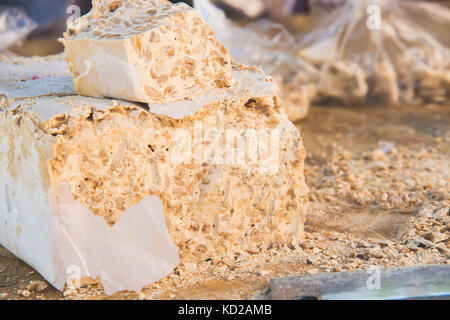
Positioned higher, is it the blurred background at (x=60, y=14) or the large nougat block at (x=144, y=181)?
the blurred background at (x=60, y=14)

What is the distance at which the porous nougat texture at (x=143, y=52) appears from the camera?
1668mm

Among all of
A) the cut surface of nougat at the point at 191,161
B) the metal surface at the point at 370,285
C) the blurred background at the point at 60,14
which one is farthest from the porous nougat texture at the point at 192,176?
the blurred background at the point at 60,14

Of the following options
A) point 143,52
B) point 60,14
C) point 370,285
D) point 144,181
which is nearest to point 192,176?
point 144,181

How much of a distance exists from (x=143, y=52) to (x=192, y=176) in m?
0.42

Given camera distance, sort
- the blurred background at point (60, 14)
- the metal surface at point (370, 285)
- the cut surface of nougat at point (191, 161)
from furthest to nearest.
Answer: the blurred background at point (60, 14)
the cut surface of nougat at point (191, 161)
the metal surface at point (370, 285)

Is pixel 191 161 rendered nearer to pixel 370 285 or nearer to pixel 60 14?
pixel 370 285

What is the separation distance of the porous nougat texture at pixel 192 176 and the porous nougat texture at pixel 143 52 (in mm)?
86

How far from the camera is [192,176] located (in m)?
1.79

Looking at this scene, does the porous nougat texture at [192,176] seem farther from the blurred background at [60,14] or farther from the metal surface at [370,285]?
the blurred background at [60,14]

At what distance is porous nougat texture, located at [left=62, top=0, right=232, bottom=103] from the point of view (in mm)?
1668

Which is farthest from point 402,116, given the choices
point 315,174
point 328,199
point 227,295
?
point 227,295

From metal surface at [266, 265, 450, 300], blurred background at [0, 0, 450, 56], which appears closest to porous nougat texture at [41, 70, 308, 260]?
metal surface at [266, 265, 450, 300]

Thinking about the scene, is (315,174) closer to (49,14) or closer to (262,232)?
(262,232)

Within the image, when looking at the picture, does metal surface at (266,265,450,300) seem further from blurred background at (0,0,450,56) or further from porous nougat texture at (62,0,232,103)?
blurred background at (0,0,450,56)
